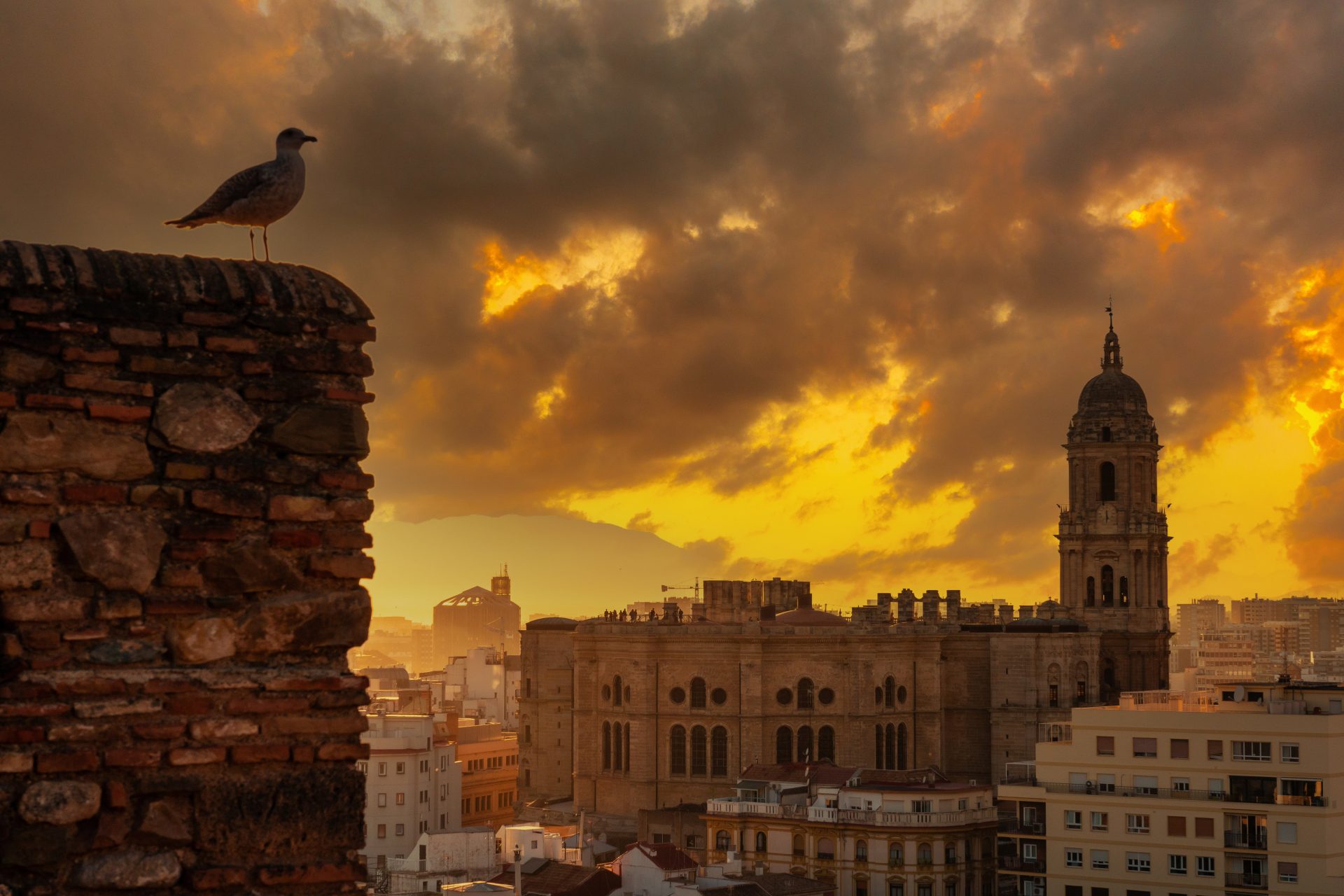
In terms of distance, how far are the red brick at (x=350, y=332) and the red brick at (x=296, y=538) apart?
2.50 feet

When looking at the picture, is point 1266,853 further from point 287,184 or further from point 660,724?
point 287,184

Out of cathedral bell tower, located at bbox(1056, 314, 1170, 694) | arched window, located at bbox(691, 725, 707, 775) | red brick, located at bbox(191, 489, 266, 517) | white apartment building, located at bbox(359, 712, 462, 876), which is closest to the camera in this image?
red brick, located at bbox(191, 489, 266, 517)

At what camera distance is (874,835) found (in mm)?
57375

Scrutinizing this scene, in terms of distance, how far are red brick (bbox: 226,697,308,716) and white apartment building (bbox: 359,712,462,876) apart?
210 feet

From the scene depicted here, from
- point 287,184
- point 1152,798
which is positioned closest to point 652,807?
point 1152,798

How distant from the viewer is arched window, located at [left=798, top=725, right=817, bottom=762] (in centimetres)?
7056

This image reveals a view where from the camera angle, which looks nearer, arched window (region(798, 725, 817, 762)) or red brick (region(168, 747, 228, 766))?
red brick (region(168, 747, 228, 766))

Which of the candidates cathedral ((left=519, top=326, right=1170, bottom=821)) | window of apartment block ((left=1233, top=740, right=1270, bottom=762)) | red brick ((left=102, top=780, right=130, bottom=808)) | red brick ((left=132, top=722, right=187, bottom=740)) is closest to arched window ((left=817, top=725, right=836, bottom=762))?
cathedral ((left=519, top=326, right=1170, bottom=821))

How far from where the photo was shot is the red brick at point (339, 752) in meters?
7.19

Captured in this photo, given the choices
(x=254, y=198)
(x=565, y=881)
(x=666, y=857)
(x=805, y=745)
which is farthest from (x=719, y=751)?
(x=254, y=198)

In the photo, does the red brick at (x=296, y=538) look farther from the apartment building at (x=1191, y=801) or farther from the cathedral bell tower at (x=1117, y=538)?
the cathedral bell tower at (x=1117, y=538)

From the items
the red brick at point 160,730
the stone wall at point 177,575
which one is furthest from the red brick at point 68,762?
the red brick at point 160,730

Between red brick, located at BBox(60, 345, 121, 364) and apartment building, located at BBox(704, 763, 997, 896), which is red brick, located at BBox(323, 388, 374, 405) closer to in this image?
red brick, located at BBox(60, 345, 121, 364)

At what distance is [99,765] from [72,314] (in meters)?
1.62
